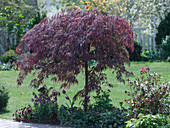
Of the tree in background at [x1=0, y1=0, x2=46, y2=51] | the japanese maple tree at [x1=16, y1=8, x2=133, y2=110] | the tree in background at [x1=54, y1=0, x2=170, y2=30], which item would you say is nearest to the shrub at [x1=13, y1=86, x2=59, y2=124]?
the japanese maple tree at [x1=16, y1=8, x2=133, y2=110]

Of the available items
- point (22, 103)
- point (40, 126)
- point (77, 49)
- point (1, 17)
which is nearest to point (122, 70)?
point (77, 49)

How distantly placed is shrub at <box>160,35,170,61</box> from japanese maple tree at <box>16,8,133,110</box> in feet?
28.3

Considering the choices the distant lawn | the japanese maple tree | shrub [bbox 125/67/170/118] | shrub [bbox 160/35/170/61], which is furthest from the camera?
shrub [bbox 160/35/170/61]

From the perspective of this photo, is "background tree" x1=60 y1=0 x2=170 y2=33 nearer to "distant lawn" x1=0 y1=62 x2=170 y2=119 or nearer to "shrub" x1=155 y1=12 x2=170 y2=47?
"shrub" x1=155 y1=12 x2=170 y2=47

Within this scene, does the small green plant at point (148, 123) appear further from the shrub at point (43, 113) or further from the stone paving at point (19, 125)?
the shrub at point (43, 113)

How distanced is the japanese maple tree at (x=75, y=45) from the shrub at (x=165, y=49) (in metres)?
8.64

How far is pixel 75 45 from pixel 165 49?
9896 mm

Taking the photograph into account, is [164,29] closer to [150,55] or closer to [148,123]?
[150,55]

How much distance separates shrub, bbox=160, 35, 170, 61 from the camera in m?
13.9

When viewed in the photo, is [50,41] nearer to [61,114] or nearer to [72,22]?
[72,22]

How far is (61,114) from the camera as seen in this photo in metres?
5.56

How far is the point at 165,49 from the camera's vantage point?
14.1 meters

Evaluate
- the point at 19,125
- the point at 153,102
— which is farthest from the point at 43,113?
the point at 153,102

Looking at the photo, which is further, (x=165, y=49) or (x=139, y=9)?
(x=139, y=9)
